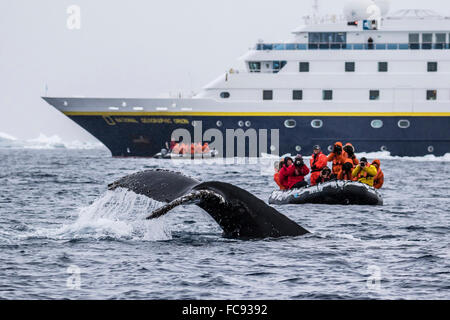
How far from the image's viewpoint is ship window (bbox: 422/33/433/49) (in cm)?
6066

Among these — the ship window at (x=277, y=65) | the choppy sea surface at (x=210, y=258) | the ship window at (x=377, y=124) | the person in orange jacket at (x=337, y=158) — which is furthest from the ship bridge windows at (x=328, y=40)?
the choppy sea surface at (x=210, y=258)

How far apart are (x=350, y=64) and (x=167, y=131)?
13.6 m

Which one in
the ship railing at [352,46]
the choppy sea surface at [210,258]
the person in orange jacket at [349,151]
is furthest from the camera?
the ship railing at [352,46]

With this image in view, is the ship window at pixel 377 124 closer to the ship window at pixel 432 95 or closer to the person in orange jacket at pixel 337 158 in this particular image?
the ship window at pixel 432 95

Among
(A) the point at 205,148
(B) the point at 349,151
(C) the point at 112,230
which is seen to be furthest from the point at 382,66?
(C) the point at 112,230

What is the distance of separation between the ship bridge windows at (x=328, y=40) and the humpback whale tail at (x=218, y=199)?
48.3 meters

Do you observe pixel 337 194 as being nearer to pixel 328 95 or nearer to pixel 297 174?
pixel 297 174

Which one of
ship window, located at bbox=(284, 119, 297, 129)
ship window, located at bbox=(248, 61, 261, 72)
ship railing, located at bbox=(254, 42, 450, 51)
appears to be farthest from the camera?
ship window, located at bbox=(248, 61, 261, 72)

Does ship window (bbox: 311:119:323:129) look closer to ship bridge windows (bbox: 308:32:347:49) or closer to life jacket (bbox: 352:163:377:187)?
ship bridge windows (bbox: 308:32:347:49)

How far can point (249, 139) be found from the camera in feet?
197

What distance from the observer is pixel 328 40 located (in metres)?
61.1

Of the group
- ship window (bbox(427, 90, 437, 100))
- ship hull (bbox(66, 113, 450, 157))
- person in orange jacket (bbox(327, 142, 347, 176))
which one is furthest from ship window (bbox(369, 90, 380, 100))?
person in orange jacket (bbox(327, 142, 347, 176))

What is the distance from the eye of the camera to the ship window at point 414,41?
60.5 metres

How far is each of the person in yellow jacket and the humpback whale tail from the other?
13.2 metres
